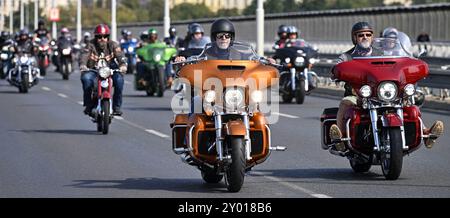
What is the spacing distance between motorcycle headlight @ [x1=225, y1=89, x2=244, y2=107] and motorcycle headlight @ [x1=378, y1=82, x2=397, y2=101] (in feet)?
5.53

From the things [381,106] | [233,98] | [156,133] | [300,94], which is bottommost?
[156,133]

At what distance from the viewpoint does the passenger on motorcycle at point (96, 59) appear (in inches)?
886

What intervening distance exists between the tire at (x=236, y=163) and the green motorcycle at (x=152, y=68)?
20811 mm

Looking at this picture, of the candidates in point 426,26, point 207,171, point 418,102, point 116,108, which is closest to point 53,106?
point 116,108

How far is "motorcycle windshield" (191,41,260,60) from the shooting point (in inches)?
569

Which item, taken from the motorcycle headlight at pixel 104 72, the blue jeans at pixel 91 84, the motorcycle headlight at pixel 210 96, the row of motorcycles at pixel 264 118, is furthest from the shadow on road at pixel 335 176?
the blue jeans at pixel 91 84

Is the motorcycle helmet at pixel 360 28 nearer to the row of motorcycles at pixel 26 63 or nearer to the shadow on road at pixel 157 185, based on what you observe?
the shadow on road at pixel 157 185

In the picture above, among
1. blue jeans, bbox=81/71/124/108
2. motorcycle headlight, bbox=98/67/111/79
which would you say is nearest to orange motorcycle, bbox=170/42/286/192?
motorcycle headlight, bbox=98/67/111/79

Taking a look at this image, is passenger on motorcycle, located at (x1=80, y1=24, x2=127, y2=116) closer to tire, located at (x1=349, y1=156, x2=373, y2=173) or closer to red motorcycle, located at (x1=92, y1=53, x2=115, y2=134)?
red motorcycle, located at (x1=92, y1=53, x2=115, y2=134)

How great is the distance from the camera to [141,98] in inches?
1361

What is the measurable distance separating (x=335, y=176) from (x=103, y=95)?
7.74m

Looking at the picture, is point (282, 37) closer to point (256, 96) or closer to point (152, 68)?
point (152, 68)

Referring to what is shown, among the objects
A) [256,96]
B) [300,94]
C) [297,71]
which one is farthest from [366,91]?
[300,94]

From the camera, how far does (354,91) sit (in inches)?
598
